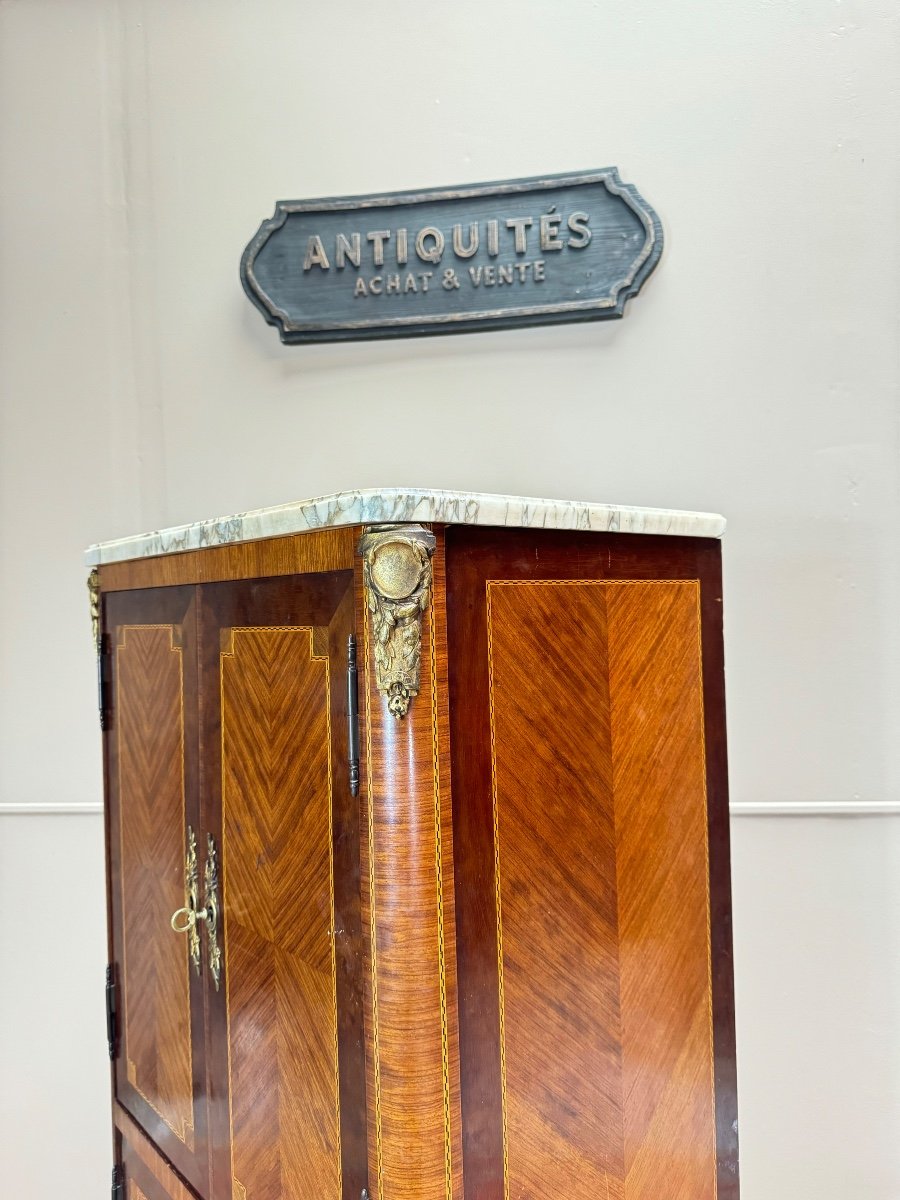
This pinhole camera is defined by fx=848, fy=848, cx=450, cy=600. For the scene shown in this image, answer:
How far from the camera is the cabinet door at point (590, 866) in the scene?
97cm

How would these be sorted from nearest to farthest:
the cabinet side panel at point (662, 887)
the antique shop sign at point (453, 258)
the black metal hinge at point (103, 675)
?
the cabinet side panel at point (662, 887)
the black metal hinge at point (103, 675)
the antique shop sign at point (453, 258)

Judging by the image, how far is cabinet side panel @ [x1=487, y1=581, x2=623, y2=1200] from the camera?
996 millimetres

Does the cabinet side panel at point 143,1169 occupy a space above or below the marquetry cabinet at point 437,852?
below

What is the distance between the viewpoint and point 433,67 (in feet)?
6.51

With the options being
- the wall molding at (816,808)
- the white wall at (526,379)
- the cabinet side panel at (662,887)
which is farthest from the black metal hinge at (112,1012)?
the wall molding at (816,808)

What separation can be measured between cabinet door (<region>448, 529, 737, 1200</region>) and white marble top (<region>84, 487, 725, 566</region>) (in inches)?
1.3

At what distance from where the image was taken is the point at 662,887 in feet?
3.94

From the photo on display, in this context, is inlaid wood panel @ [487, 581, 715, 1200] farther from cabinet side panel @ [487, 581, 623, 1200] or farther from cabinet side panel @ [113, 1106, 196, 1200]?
cabinet side panel @ [113, 1106, 196, 1200]

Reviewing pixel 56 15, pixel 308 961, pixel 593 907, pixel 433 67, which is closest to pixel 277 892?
pixel 308 961

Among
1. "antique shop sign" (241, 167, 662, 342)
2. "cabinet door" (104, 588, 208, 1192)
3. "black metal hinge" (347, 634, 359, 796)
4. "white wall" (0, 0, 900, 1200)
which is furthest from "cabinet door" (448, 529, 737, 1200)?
"antique shop sign" (241, 167, 662, 342)

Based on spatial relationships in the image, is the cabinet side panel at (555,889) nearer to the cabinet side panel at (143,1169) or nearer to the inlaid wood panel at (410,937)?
the inlaid wood panel at (410,937)

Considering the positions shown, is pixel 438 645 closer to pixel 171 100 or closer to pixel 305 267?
pixel 305 267

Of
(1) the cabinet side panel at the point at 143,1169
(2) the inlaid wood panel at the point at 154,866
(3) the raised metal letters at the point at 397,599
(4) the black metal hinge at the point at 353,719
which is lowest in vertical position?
(1) the cabinet side panel at the point at 143,1169

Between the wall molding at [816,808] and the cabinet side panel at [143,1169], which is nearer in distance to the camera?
the cabinet side panel at [143,1169]
